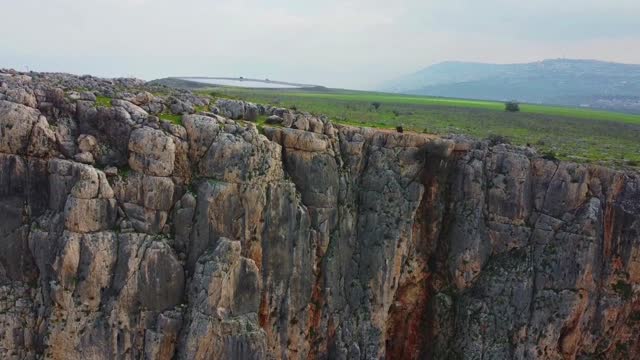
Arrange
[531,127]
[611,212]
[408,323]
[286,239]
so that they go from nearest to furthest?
[286,239] → [611,212] → [408,323] → [531,127]

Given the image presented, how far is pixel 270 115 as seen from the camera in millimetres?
51000

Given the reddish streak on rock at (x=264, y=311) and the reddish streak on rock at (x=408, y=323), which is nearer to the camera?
the reddish streak on rock at (x=264, y=311)

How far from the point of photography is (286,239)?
45312mm

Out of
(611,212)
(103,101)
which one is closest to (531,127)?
(611,212)

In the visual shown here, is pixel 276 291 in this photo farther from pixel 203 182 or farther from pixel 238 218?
pixel 203 182

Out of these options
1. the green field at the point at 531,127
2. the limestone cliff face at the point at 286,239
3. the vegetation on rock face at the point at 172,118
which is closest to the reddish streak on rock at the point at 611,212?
the limestone cliff face at the point at 286,239

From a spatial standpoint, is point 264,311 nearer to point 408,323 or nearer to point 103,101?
point 408,323

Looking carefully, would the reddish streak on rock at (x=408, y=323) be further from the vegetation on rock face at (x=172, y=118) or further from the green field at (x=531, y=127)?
the vegetation on rock face at (x=172, y=118)

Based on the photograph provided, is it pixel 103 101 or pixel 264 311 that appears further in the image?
pixel 264 311

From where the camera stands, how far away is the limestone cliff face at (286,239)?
129 ft

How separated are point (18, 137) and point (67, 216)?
22.9ft

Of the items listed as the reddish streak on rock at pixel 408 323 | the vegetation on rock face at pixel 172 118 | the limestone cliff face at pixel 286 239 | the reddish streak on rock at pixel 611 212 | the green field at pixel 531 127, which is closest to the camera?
the limestone cliff face at pixel 286 239

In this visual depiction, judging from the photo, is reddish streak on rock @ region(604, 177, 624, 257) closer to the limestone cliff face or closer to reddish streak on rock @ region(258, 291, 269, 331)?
the limestone cliff face

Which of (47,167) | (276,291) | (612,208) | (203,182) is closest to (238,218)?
(203,182)
